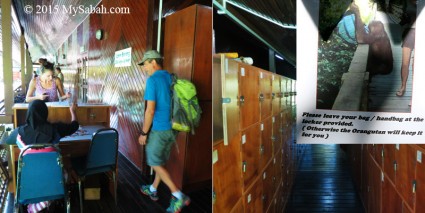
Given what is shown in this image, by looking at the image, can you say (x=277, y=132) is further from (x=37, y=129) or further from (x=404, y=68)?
(x=37, y=129)

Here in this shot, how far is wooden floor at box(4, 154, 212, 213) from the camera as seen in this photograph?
218cm

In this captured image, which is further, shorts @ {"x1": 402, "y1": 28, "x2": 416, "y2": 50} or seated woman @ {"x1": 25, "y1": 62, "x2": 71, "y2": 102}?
seated woman @ {"x1": 25, "y1": 62, "x2": 71, "y2": 102}

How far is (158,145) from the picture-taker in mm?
2133

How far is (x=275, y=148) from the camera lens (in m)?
2.71

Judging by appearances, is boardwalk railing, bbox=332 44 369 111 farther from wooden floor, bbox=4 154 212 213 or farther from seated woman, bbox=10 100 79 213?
seated woman, bbox=10 100 79 213

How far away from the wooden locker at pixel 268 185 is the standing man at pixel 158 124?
1.91ft

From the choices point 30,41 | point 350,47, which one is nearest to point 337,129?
point 350,47

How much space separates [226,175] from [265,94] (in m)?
0.91

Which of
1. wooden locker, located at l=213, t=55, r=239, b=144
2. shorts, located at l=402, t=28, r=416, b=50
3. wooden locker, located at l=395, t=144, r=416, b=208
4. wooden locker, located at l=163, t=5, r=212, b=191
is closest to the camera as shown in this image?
shorts, located at l=402, t=28, r=416, b=50

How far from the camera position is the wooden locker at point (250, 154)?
1683 millimetres

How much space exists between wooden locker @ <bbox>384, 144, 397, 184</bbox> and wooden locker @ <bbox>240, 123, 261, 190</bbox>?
2.76 feet

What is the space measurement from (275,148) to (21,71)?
2010 mm

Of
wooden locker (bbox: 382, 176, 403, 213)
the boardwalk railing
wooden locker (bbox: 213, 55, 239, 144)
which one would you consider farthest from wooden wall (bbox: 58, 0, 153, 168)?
wooden locker (bbox: 382, 176, 403, 213)

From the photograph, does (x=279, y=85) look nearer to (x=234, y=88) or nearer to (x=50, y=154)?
(x=234, y=88)
